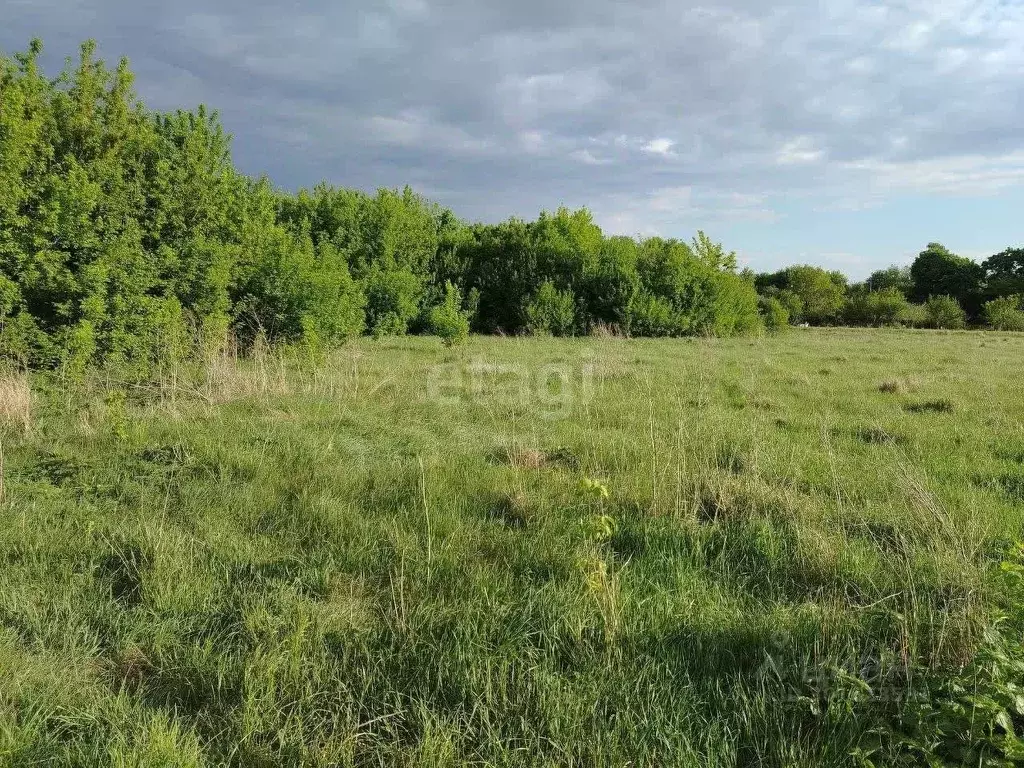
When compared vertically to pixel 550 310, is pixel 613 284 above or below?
above

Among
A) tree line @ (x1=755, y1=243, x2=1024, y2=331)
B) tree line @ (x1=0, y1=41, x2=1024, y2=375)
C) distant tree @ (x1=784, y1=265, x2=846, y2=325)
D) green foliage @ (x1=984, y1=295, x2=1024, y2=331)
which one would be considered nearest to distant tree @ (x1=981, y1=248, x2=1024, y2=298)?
tree line @ (x1=755, y1=243, x2=1024, y2=331)

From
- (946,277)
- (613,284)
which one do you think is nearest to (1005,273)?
(946,277)

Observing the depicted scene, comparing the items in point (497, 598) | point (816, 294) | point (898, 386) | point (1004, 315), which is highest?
point (816, 294)

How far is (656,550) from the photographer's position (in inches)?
153

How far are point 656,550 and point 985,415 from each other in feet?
23.2

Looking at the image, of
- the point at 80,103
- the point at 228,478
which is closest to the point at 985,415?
the point at 228,478

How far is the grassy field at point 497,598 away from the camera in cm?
232

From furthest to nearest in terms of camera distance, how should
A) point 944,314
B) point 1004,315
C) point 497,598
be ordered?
point 944,314, point 1004,315, point 497,598

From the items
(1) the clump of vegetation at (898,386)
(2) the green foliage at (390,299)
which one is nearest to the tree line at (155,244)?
(2) the green foliage at (390,299)

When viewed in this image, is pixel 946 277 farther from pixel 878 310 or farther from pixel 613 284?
pixel 613 284

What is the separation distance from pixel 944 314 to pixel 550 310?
125 ft

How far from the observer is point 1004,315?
4375 cm

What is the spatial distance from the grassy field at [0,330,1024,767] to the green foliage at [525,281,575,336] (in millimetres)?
19669

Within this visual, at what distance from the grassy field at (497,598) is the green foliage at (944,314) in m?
49.8
